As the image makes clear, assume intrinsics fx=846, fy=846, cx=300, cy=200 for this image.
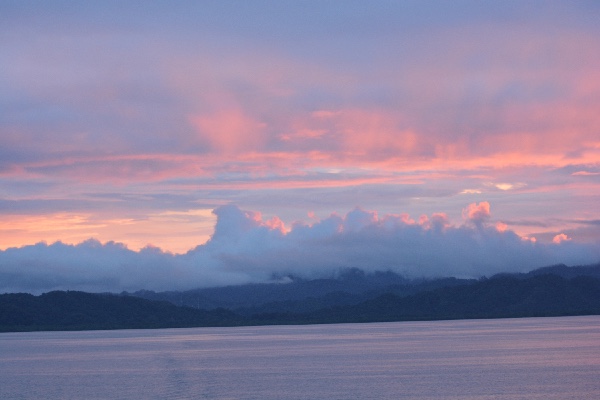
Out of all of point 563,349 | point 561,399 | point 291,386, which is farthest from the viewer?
point 563,349

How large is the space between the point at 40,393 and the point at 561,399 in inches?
2226

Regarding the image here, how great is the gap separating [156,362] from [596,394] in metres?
78.5

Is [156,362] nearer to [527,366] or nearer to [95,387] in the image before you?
[95,387]

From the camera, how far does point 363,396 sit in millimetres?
84875

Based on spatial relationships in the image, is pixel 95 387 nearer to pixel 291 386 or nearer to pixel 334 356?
pixel 291 386

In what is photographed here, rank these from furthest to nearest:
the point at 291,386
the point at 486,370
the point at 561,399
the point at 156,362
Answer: the point at 156,362 → the point at 486,370 → the point at 291,386 → the point at 561,399

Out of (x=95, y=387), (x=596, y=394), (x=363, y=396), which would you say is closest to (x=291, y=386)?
(x=363, y=396)

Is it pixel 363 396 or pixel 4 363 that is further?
pixel 4 363

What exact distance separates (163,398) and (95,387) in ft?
59.2

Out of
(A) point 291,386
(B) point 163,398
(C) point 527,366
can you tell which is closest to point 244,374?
(A) point 291,386

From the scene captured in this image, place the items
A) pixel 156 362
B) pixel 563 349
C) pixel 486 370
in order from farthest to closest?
pixel 563 349 < pixel 156 362 < pixel 486 370

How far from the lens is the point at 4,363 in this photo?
156 metres

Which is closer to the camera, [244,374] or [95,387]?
[95,387]

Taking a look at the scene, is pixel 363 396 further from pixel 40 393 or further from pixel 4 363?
pixel 4 363
